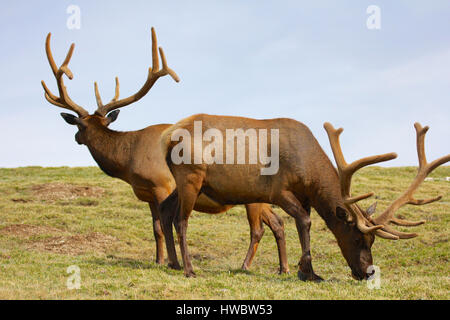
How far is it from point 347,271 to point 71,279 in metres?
6.78

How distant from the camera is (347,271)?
11.9 meters

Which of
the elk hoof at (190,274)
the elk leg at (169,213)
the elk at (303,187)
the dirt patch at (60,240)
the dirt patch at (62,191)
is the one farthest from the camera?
the dirt patch at (62,191)

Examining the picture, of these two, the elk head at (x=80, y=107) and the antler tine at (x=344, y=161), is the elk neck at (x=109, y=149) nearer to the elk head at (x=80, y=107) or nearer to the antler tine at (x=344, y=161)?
the elk head at (x=80, y=107)

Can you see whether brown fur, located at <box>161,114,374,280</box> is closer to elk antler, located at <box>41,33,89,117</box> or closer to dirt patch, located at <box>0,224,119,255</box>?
elk antler, located at <box>41,33,89,117</box>

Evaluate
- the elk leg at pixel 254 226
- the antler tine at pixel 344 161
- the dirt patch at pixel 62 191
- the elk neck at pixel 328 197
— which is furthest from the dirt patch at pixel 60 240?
the antler tine at pixel 344 161

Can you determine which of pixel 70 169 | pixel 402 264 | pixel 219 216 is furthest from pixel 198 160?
pixel 70 169

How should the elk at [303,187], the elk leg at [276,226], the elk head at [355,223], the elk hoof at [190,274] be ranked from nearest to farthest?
the elk head at [355,223]
the elk at [303,187]
the elk hoof at [190,274]
the elk leg at [276,226]

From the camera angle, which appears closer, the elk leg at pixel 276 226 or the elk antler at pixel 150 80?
the elk antler at pixel 150 80

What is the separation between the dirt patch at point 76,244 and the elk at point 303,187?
16.7 ft

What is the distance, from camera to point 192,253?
13.4 m

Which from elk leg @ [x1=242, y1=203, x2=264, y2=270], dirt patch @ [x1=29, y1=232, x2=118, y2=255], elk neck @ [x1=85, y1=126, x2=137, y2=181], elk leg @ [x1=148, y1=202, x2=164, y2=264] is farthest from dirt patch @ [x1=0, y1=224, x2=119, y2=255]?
elk leg @ [x1=242, y1=203, x2=264, y2=270]

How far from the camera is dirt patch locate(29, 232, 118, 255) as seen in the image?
12.3 metres

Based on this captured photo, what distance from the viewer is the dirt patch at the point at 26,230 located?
533 inches
